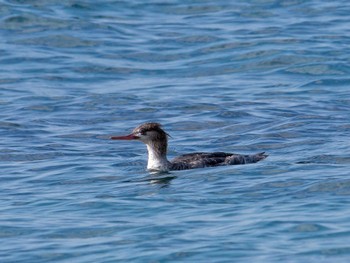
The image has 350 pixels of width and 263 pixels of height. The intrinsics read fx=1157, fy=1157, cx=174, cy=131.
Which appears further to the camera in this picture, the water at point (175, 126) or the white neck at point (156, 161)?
the white neck at point (156, 161)

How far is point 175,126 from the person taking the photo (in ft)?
67.0

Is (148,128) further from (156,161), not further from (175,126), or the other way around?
(175,126)

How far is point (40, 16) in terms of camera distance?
29.7 m

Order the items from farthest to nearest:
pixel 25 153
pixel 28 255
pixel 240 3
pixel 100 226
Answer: pixel 240 3 < pixel 25 153 < pixel 100 226 < pixel 28 255

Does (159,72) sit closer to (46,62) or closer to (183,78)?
(183,78)

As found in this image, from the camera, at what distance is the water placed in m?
12.4

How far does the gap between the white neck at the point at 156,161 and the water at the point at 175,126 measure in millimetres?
393

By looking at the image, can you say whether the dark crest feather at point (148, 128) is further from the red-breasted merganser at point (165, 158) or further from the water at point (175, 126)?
the water at point (175, 126)

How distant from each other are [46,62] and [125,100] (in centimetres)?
439

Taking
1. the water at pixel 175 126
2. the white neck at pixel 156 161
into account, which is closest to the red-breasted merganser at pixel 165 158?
the white neck at pixel 156 161

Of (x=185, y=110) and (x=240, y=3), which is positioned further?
(x=240, y=3)

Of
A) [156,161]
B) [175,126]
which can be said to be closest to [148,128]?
[156,161]

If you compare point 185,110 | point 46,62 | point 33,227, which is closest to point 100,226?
point 33,227

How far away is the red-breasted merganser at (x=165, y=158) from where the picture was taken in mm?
16469
